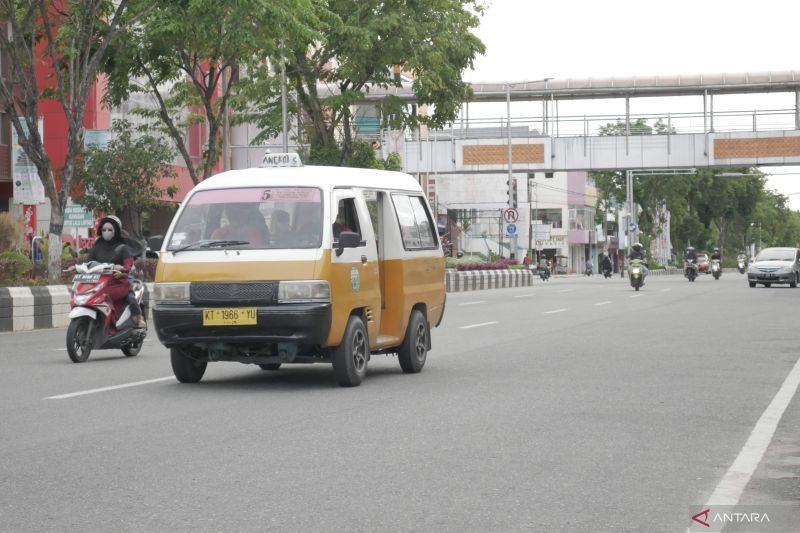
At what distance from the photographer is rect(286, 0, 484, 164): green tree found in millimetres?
39000

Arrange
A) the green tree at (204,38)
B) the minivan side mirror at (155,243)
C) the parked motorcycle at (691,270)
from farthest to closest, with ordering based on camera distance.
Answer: the parked motorcycle at (691,270)
the green tree at (204,38)
the minivan side mirror at (155,243)

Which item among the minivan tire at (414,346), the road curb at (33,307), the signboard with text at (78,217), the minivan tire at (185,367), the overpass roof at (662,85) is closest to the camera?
the minivan tire at (185,367)

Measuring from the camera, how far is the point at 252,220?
1247 centimetres

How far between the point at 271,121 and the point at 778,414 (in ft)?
117

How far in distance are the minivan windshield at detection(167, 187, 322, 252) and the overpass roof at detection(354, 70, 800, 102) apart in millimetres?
46002

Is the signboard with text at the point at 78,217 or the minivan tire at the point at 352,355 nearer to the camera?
the minivan tire at the point at 352,355

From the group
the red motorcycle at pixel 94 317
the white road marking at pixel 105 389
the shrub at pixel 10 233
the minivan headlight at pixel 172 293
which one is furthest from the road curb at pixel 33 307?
the minivan headlight at pixel 172 293

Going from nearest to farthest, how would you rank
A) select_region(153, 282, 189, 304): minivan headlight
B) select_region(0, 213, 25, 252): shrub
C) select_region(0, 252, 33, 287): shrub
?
select_region(153, 282, 189, 304): minivan headlight, select_region(0, 252, 33, 287): shrub, select_region(0, 213, 25, 252): shrub

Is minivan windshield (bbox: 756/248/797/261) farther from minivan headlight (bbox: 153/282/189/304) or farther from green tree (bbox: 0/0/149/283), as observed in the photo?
minivan headlight (bbox: 153/282/189/304)

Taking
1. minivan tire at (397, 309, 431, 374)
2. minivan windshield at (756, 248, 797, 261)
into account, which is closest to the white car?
minivan windshield at (756, 248, 797, 261)

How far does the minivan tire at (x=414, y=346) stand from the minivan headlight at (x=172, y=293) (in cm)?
256

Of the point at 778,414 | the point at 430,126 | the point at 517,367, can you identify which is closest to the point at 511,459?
the point at 778,414

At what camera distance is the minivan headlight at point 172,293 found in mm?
12148

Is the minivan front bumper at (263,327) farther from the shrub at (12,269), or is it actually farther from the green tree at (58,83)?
the green tree at (58,83)
